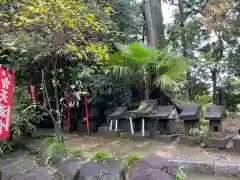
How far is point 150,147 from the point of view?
471 centimetres

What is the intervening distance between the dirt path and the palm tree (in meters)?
1.42

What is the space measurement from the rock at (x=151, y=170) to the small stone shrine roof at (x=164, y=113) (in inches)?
93.9

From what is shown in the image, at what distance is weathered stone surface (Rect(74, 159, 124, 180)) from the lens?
3.02m

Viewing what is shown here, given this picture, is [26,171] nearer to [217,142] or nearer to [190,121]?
[190,121]

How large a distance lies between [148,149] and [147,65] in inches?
82.1

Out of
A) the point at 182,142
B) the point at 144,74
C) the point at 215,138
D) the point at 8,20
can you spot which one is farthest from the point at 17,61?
the point at 215,138

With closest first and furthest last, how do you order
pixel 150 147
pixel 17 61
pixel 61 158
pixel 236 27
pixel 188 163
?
pixel 188 163, pixel 61 158, pixel 150 147, pixel 17 61, pixel 236 27

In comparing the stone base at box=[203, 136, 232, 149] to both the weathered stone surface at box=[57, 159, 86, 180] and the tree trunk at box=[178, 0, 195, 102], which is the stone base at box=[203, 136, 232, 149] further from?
the tree trunk at box=[178, 0, 195, 102]

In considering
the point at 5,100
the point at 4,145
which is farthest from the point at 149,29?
the point at 4,145

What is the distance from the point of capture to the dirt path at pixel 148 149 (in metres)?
3.82

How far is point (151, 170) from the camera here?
8.96ft

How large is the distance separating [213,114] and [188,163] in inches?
51.4

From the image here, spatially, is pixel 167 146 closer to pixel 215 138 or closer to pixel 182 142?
pixel 182 142

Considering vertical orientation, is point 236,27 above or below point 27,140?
above
